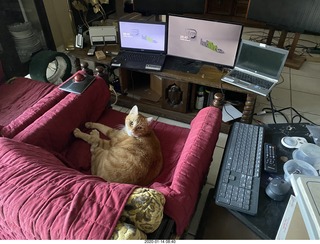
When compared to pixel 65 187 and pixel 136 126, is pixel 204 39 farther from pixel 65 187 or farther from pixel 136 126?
pixel 65 187

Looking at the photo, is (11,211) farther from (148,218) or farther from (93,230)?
(148,218)

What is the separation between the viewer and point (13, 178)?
0.81m

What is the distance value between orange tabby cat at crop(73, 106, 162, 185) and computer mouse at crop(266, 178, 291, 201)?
56 cm

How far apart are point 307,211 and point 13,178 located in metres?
0.88

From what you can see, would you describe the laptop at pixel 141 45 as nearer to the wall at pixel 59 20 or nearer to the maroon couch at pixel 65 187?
the maroon couch at pixel 65 187

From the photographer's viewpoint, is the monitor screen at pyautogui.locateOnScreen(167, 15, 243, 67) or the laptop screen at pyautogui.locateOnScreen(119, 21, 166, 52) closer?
the monitor screen at pyautogui.locateOnScreen(167, 15, 243, 67)

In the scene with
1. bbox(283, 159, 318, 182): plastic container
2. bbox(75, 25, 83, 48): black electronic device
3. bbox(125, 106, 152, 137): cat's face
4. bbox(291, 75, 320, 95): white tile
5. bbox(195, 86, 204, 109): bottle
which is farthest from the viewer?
bbox(291, 75, 320, 95): white tile

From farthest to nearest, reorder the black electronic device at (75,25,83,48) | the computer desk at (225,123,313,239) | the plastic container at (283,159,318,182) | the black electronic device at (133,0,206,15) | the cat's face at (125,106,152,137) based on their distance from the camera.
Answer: the black electronic device at (133,0,206,15) < the black electronic device at (75,25,83,48) < the cat's face at (125,106,152,137) < the plastic container at (283,159,318,182) < the computer desk at (225,123,313,239)

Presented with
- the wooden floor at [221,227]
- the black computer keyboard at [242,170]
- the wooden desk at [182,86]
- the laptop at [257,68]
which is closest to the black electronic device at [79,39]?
the wooden desk at [182,86]

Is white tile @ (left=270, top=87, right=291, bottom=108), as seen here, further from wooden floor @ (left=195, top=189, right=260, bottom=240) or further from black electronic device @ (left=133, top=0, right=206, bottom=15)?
wooden floor @ (left=195, top=189, right=260, bottom=240)

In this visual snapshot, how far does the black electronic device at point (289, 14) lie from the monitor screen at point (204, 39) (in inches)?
42.2

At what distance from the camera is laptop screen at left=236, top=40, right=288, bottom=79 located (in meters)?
1.62

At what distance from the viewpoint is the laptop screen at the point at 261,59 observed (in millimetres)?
1620

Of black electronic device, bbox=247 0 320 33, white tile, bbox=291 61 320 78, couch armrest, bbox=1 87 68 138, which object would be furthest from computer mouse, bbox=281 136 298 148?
white tile, bbox=291 61 320 78
